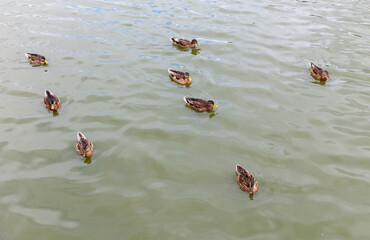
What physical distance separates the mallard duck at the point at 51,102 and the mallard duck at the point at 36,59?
219 cm

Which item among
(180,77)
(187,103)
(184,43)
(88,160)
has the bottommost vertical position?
(88,160)

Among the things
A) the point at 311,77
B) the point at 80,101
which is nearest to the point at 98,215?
the point at 80,101

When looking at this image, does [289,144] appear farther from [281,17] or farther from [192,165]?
[281,17]

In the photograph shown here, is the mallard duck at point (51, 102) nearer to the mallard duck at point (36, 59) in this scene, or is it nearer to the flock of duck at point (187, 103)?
the flock of duck at point (187, 103)

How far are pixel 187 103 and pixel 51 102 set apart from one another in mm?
3443

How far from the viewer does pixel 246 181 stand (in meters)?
5.63

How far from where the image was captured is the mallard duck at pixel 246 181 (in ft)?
18.2

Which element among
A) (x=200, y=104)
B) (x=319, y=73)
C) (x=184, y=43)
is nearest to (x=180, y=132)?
(x=200, y=104)

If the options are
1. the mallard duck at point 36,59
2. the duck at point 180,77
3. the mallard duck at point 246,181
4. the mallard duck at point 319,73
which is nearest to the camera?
the mallard duck at point 246,181

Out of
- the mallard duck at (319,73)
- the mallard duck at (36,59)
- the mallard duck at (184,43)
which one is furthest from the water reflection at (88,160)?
the mallard duck at (319,73)

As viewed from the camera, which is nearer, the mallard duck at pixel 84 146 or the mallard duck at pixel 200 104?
the mallard duck at pixel 84 146

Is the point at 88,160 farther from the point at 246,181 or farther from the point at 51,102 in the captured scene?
the point at 246,181

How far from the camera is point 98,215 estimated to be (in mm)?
5238

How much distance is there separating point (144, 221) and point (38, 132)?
3543mm
